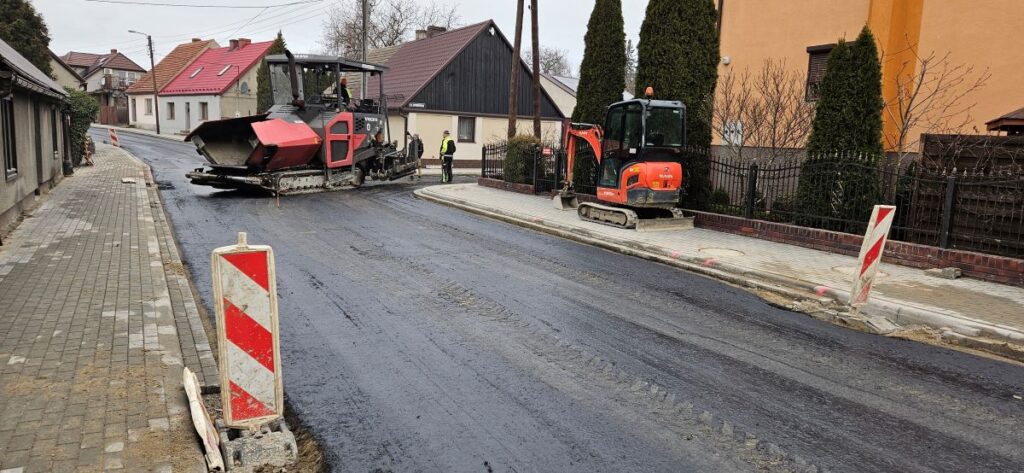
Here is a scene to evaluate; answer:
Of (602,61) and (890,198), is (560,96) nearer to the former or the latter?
(602,61)

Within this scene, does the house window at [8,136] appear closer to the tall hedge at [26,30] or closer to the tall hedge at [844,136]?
the tall hedge at [844,136]

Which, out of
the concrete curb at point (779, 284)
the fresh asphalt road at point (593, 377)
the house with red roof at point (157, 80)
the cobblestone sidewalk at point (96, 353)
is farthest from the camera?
the house with red roof at point (157, 80)

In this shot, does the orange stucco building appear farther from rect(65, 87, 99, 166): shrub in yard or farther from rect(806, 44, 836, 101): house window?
rect(65, 87, 99, 166): shrub in yard

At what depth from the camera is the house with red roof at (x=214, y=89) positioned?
1913 inches

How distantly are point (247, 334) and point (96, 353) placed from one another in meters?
2.11

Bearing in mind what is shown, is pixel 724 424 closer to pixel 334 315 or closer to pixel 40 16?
pixel 334 315

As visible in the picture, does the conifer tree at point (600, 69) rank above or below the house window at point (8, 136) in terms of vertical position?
above

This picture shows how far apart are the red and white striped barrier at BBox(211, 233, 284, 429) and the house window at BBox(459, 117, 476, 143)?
31799 mm

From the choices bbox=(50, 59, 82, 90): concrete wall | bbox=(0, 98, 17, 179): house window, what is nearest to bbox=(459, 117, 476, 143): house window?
bbox=(0, 98, 17, 179): house window

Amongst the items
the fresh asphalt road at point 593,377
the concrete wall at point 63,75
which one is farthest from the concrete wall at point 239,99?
the fresh asphalt road at point 593,377

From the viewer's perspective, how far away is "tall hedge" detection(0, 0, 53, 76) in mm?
30281

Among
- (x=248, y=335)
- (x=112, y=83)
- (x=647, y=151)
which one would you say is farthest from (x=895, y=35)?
(x=112, y=83)

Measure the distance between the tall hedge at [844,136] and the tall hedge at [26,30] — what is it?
32.7m

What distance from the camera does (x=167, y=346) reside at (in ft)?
18.0
